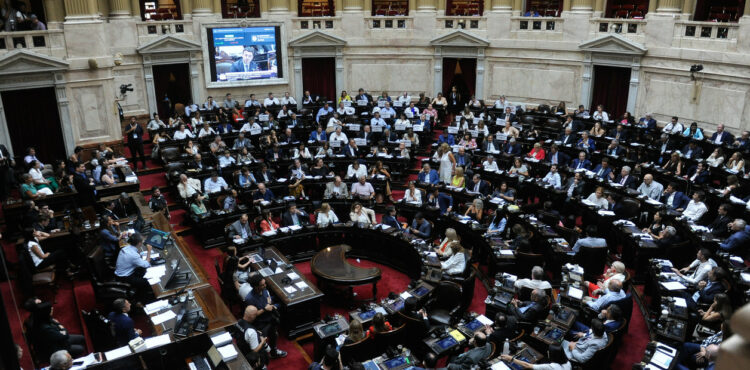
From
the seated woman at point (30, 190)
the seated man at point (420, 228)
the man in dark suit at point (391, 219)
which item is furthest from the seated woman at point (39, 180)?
the seated man at point (420, 228)

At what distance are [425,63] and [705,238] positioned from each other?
1602cm

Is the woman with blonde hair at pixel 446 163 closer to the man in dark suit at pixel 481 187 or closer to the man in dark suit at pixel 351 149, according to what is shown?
the man in dark suit at pixel 481 187

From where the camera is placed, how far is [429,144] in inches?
840

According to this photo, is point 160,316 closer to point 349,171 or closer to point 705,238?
point 349,171

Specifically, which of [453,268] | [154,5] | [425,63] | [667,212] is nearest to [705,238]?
[667,212]

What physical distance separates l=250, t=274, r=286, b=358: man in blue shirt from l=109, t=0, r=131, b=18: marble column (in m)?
16.4

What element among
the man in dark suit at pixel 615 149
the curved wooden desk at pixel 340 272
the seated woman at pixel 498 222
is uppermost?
the man in dark suit at pixel 615 149

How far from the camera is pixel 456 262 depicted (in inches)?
443

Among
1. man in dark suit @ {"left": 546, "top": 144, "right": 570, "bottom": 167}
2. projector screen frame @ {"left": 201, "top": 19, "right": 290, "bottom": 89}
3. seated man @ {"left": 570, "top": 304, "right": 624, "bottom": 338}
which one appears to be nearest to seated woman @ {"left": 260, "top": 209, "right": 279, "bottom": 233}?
seated man @ {"left": 570, "top": 304, "right": 624, "bottom": 338}

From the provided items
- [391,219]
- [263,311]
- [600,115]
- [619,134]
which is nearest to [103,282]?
[263,311]

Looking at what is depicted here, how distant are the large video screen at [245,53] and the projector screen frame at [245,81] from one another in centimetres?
10

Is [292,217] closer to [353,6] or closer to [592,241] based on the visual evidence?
[592,241]

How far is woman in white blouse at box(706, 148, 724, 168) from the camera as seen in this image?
1595 centimetres

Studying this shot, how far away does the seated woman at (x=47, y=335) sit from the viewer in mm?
8492
